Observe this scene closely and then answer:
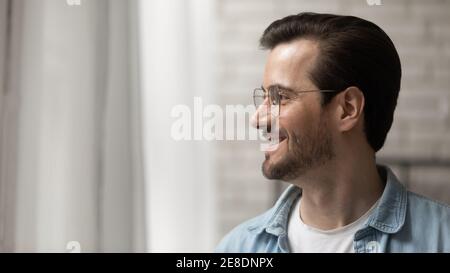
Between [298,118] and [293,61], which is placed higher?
[293,61]

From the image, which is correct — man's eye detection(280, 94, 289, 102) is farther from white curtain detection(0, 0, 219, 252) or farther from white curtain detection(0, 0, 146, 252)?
white curtain detection(0, 0, 146, 252)

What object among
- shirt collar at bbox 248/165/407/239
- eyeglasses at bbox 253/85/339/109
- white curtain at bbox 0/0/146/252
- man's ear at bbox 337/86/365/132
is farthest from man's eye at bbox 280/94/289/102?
white curtain at bbox 0/0/146/252

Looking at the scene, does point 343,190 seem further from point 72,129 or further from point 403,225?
point 72,129

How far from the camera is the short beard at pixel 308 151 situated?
127cm

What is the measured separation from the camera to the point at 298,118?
1.27 metres

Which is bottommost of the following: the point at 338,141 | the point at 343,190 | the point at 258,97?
the point at 343,190

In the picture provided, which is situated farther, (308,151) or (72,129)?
(72,129)

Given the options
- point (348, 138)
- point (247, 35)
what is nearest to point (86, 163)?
point (247, 35)

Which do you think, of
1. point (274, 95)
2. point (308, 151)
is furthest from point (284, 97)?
point (308, 151)

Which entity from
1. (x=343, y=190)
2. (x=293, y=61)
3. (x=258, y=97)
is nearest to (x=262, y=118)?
(x=258, y=97)

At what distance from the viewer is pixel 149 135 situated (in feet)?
4.48

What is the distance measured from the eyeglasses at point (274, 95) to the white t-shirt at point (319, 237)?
0.27 metres

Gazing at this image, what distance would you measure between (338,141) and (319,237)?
0.77 feet

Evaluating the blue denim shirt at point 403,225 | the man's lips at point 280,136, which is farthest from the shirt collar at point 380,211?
the man's lips at point 280,136
